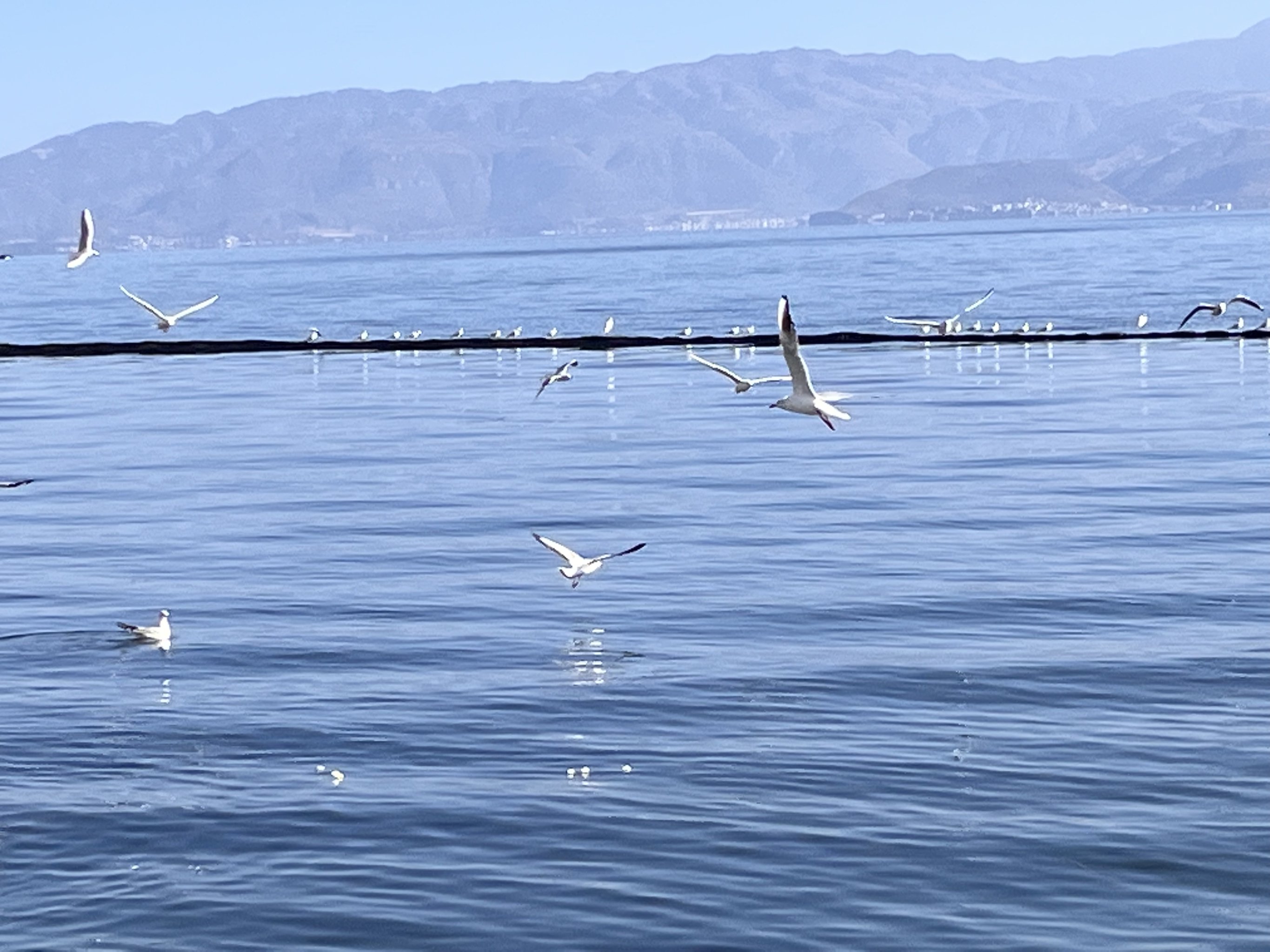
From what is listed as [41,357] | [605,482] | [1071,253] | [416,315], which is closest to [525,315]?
[416,315]

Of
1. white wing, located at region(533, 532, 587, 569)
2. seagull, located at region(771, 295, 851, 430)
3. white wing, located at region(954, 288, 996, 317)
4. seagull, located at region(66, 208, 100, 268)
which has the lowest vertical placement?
white wing, located at region(533, 532, 587, 569)

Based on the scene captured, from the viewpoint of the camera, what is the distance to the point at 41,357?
232 ft

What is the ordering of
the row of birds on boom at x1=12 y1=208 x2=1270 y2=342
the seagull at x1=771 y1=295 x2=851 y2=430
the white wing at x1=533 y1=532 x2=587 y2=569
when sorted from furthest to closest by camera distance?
1. the row of birds on boom at x1=12 y1=208 x2=1270 y2=342
2. the white wing at x1=533 y1=532 x2=587 y2=569
3. the seagull at x1=771 y1=295 x2=851 y2=430

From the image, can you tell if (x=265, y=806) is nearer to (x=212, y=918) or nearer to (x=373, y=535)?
(x=212, y=918)

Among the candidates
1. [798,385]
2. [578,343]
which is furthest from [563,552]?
[578,343]

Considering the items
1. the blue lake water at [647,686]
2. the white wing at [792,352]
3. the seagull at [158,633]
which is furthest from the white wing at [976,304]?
the white wing at [792,352]

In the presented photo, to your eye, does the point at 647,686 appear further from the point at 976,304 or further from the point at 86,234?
the point at 976,304

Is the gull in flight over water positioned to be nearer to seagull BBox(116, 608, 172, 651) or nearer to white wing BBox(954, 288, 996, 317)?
white wing BBox(954, 288, 996, 317)

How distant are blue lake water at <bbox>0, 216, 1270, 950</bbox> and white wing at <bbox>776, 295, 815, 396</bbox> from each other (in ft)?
8.52

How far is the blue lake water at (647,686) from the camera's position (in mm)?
12820

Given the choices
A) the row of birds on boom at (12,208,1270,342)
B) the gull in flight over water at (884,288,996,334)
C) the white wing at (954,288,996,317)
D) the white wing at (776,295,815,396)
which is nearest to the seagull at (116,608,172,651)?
the white wing at (776,295,815,396)

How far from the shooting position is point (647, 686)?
18.6 m

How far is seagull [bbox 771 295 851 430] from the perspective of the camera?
16.4 meters

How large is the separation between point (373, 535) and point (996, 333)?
42.8 m
